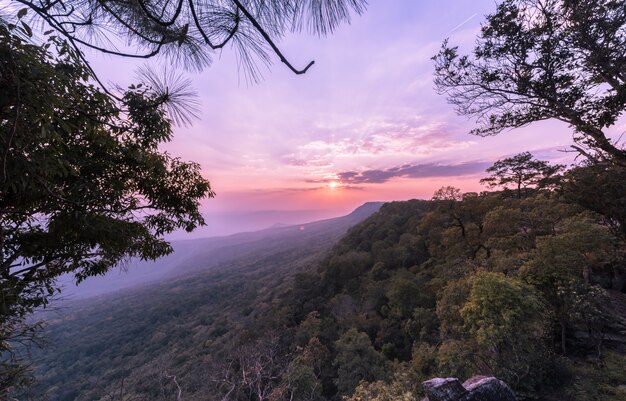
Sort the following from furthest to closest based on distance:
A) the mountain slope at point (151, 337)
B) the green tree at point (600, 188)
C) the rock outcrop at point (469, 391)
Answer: the mountain slope at point (151, 337), the green tree at point (600, 188), the rock outcrop at point (469, 391)

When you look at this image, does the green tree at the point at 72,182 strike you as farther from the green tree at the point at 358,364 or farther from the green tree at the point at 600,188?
the green tree at the point at 358,364

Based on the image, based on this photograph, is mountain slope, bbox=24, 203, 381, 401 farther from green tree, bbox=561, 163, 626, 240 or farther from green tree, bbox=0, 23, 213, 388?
green tree, bbox=561, 163, 626, 240

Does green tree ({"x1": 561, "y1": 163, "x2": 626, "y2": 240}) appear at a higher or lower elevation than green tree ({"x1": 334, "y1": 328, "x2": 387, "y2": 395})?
higher

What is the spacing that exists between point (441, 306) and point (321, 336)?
1790cm

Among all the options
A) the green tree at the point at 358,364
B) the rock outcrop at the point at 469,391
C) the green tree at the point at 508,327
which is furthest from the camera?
the green tree at the point at 358,364

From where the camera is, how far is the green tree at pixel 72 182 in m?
1.74

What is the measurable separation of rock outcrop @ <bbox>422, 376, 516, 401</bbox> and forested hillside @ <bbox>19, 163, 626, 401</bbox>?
194 centimetres

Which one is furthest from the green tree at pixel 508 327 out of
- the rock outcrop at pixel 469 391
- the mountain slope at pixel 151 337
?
the mountain slope at pixel 151 337

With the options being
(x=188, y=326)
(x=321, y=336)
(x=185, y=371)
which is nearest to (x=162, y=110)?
(x=321, y=336)

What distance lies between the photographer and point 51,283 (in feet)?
13.6

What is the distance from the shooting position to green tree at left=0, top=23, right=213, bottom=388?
1739mm

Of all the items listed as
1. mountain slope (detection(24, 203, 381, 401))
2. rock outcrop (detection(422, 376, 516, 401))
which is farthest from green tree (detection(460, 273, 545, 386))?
mountain slope (detection(24, 203, 381, 401))

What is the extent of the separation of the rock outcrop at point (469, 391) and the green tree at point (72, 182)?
6.24m

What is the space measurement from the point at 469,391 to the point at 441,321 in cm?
675
